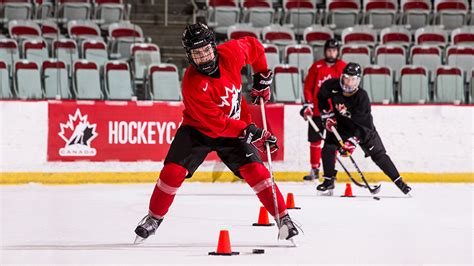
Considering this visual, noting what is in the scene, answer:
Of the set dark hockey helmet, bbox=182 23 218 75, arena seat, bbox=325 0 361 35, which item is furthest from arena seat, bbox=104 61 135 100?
dark hockey helmet, bbox=182 23 218 75

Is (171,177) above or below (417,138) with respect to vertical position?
above

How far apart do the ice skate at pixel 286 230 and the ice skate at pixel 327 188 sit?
347 cm

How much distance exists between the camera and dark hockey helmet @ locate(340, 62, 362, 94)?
830cm

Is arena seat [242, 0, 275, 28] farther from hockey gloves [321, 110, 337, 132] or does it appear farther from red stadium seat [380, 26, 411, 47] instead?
hockey gloves [321, 110, 337, 132]

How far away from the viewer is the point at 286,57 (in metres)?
11.8

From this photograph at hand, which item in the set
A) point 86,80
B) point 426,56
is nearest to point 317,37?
point 426,56

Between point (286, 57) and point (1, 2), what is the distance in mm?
4157

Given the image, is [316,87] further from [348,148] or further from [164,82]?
[164,82]

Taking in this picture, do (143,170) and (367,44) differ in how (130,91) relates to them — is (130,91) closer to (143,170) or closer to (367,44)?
(143,170)

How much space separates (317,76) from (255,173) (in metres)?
4.86

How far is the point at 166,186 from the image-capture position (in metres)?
5.36

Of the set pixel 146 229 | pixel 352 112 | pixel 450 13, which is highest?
pixel 450 13

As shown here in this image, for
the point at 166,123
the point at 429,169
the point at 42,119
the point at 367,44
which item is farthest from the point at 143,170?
the point at 367,44

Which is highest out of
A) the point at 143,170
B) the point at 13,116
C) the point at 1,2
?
the point at 1,2
